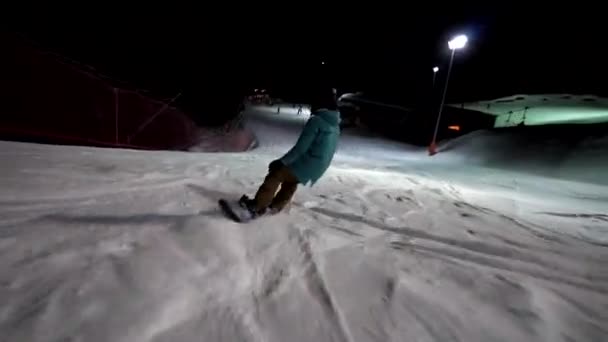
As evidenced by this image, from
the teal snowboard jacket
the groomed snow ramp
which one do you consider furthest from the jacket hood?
the groomed snow ramp

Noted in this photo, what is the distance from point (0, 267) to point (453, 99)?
3909 centimetres

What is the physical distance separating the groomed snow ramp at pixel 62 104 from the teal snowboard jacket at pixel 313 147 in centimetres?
691

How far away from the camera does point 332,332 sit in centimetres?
220

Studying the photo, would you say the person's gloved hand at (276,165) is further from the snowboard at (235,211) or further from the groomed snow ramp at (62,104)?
the groomed snow ramp at (62,104)

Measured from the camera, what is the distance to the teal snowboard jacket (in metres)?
3.83

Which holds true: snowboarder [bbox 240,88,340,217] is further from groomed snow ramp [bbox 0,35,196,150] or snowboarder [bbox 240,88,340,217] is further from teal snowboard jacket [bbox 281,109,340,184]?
groomed snow ramp [bbox 0,35,196,150]

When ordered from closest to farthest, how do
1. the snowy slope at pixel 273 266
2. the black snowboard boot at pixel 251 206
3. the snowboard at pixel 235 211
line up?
the snowy slope at pixel 273 266 → the snowboard at pixel 235 211 → the black snowboard boot at pixel 251 206

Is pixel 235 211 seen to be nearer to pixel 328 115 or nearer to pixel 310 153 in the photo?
pixel 310 153

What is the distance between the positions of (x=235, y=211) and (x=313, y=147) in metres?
1.11

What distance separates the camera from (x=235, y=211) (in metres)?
3.92

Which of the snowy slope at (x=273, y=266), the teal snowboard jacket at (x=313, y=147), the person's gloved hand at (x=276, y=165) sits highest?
the teal snowboard jacket at (x=313, y=147)

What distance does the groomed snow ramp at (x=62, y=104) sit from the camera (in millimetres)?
7410

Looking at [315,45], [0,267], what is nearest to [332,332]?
[0,267]

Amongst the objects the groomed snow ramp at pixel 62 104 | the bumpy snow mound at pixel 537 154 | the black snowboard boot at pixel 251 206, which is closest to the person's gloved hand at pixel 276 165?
Result: the black snowboard boot at pixel 251 206
